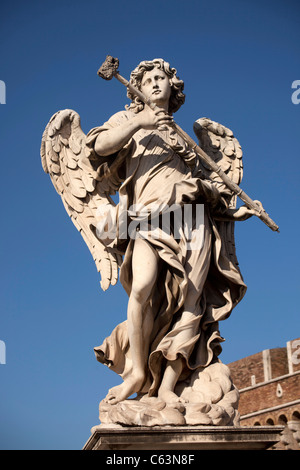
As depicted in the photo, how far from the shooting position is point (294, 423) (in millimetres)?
24891

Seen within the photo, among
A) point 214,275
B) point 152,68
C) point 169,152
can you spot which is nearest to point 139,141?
point 169,152

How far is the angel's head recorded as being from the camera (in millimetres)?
7523

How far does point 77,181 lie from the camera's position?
7.66 m

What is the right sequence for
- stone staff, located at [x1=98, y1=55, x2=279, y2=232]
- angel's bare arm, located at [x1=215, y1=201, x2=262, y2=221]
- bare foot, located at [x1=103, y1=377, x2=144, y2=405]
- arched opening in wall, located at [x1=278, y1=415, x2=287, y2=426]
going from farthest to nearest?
arched opening in wall, located at [x1=278, y1=415, x2=287, y2=426] → angel's bare arm, located at [x1=215, y1=201, x2=262, y2=221] → stone staff, located at [x1=98, y1=55, x2=279, y2=232] → bare foot, located at [x1=103, y1=377, x2=144, y2=405]

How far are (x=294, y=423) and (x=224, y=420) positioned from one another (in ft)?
64.7

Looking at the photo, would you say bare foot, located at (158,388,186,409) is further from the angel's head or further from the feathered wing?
the angel's head

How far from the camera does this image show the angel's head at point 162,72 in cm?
752

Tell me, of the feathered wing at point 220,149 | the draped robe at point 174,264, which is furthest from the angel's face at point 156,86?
the feathered wing at point 220,149

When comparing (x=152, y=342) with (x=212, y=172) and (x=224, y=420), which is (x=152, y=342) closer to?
(x=224, y=420)

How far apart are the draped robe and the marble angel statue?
0.4 inches

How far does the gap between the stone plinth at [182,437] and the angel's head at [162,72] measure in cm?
329

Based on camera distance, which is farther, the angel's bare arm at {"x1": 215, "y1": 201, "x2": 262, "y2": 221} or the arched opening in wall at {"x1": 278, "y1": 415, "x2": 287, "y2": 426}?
the arched opening in wall at {"x1": 278, "y1": 415, "x2": 287, "y2": 426}

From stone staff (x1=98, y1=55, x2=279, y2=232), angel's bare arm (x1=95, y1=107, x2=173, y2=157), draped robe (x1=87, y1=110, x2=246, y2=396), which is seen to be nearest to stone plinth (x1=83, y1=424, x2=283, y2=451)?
draped robe (x1=87, y1=110, x2=246, y2=396)

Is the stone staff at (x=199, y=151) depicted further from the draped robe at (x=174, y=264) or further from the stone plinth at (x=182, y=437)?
the stone plinth at (x=182, y=437)
